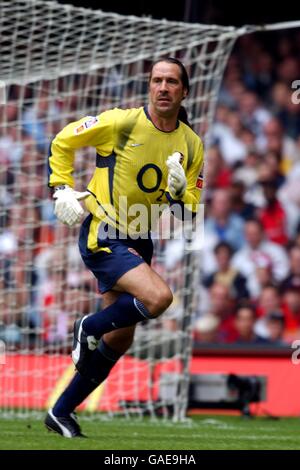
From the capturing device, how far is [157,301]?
6.42 meters

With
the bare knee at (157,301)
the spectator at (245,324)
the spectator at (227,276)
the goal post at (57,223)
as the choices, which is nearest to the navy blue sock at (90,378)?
the bare knee at (157,301)

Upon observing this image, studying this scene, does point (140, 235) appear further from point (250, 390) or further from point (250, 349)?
point (250, 349)

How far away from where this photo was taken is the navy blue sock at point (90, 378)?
268 inches

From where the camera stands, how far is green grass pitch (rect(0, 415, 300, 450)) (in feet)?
20.2

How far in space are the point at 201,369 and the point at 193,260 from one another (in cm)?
145

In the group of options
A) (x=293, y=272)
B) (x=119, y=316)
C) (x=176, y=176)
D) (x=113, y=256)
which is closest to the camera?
(x=176, y=176)

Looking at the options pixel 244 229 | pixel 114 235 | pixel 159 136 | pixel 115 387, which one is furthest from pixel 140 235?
pixel 244 229

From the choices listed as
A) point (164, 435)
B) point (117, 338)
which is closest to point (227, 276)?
point (164, 435)

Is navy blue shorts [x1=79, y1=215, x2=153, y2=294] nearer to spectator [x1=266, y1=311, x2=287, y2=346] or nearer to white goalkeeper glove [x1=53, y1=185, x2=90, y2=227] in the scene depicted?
white goalkeeper glove [x1=53, y1=185, x2=90, y2=227]

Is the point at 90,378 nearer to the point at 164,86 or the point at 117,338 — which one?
the point at 117,338

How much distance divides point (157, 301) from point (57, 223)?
4100mm

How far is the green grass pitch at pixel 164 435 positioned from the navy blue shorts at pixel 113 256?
2.97 feet

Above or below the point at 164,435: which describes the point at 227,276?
above

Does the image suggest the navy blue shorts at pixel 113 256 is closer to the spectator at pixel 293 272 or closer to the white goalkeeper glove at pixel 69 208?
the white goalkeeper glove at pixel 69 208
